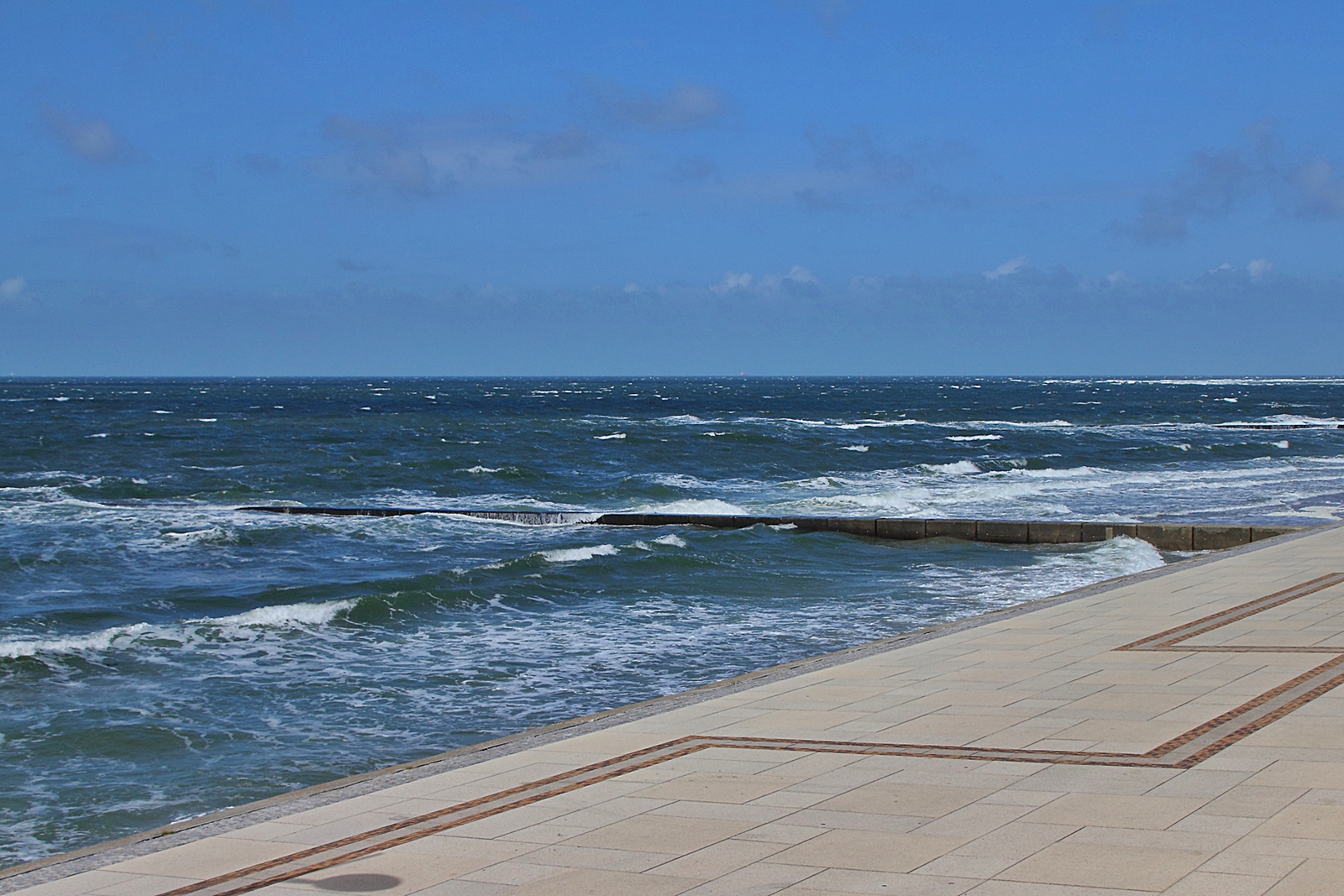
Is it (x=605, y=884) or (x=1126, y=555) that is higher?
(x=605, y=884)

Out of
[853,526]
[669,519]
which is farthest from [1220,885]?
[669,519]

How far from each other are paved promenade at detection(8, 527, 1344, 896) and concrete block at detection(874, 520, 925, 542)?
13641 millimetres

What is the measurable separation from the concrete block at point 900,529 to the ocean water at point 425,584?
54 cm

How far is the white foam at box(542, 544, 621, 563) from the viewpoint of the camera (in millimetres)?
20406

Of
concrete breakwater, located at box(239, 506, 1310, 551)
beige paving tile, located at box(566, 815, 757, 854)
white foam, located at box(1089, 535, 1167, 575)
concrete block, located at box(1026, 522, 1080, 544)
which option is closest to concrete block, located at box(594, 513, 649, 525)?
concrete breakwater, located at box(239, 506, 1310, 551)

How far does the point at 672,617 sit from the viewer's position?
1591 centimetres

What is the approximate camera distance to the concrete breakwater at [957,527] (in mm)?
20703

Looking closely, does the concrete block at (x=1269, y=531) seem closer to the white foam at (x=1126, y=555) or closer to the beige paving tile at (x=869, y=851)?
the white foam at (x=1126, y=555)

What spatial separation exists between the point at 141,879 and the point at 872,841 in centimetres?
311

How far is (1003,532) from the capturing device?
22641 millimetres

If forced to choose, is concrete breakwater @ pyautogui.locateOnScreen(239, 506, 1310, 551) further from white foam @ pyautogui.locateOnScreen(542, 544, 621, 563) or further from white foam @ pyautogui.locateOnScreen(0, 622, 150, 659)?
white foam @ pyautogui.locateOnScreen(0, 622, 150, 659)

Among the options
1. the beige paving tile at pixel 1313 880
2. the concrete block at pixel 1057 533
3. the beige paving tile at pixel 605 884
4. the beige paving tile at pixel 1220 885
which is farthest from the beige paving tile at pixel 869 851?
the concrete block at pixel 1057 533

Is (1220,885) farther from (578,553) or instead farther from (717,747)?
(578,553)

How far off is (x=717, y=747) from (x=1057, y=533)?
52.4 ft
